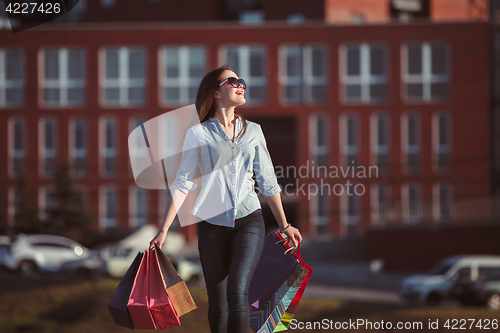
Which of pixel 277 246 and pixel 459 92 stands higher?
pixel 459 92

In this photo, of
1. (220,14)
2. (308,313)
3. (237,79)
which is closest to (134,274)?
(237,79)

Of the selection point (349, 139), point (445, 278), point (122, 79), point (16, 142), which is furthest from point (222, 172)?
point (16, 142)

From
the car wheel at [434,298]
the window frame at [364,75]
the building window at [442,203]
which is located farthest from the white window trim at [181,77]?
the car wheel at [434,298]

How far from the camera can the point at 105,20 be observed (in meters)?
42.5

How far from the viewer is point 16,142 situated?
3709 cm

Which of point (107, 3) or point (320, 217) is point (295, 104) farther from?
point (107, 3)

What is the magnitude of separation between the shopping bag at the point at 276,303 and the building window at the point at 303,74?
106ft

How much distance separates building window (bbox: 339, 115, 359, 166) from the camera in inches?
1394

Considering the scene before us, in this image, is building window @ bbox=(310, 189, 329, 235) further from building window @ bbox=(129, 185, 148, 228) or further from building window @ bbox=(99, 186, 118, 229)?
building window @ bbox=(99, 186, 118, 229)

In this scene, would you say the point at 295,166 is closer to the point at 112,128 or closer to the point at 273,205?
the point at 112,128

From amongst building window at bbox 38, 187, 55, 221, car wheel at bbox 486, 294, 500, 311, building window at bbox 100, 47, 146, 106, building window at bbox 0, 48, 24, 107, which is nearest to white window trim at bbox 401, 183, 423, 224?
car wheel at bbox 486, 294, 500, 311

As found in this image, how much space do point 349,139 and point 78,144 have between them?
1516cm

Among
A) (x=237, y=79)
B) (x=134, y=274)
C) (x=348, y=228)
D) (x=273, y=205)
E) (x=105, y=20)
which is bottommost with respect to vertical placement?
(x=348, y=228)

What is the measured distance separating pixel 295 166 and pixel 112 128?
10532mm
